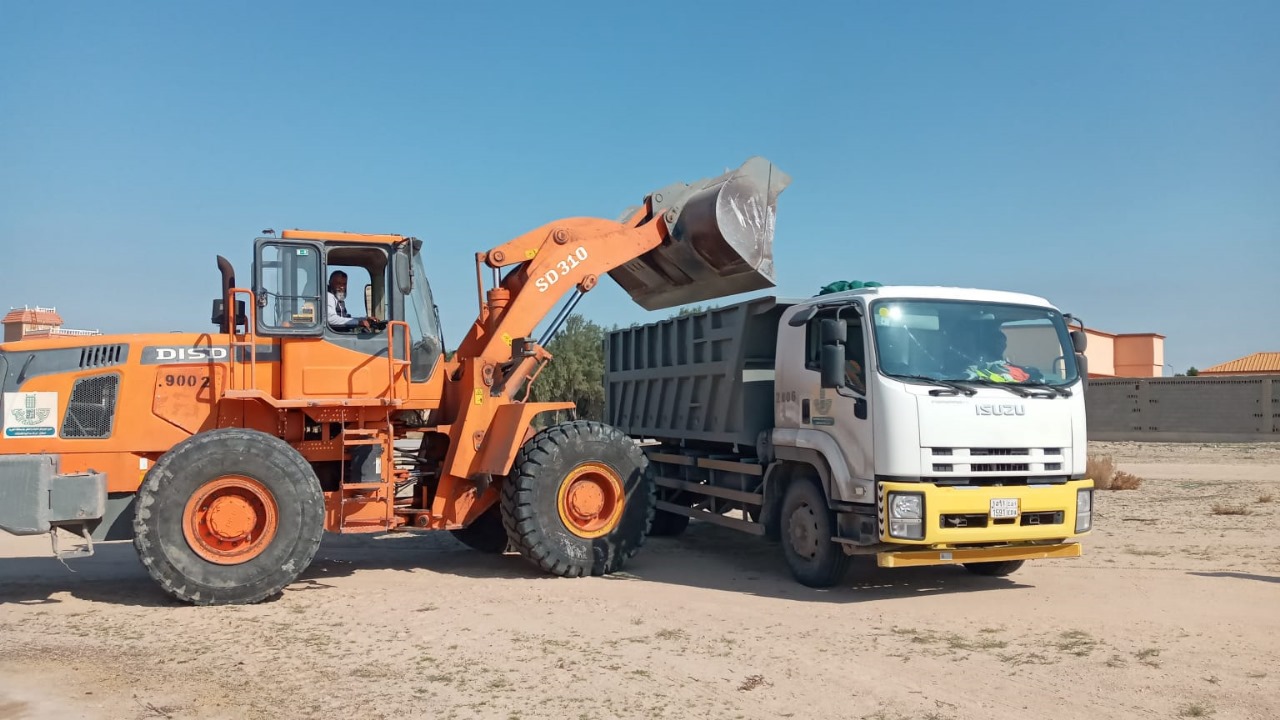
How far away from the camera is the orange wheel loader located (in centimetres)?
823

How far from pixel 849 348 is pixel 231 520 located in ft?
18.3

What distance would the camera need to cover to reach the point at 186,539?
26.7ft

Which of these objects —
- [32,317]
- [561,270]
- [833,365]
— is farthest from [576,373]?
[833,365]

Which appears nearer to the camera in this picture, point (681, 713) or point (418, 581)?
point (681, 713)

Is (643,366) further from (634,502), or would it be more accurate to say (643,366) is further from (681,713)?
(681,713)

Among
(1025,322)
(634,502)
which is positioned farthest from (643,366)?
(1025,322)

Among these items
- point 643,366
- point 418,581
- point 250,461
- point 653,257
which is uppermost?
point 653,257

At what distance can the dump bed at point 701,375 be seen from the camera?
10.3m

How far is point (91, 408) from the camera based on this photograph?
866 centimetres

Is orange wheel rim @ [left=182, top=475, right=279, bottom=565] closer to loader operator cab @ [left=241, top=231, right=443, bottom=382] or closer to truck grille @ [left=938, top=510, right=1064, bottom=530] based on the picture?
loader operator cab @ [left=241, top=231, right=443, bottom=382]

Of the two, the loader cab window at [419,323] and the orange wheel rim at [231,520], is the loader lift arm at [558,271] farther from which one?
the orange wheel rim at [231,520]

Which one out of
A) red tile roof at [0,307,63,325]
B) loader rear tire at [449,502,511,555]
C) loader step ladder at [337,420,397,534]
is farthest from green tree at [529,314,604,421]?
loader step ladder at [337,420,397,534]

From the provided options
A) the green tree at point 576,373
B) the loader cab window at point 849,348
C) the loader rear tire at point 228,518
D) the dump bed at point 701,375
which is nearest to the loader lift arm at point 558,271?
the dump bed at point 701,375

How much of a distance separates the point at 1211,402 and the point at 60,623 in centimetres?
3578
